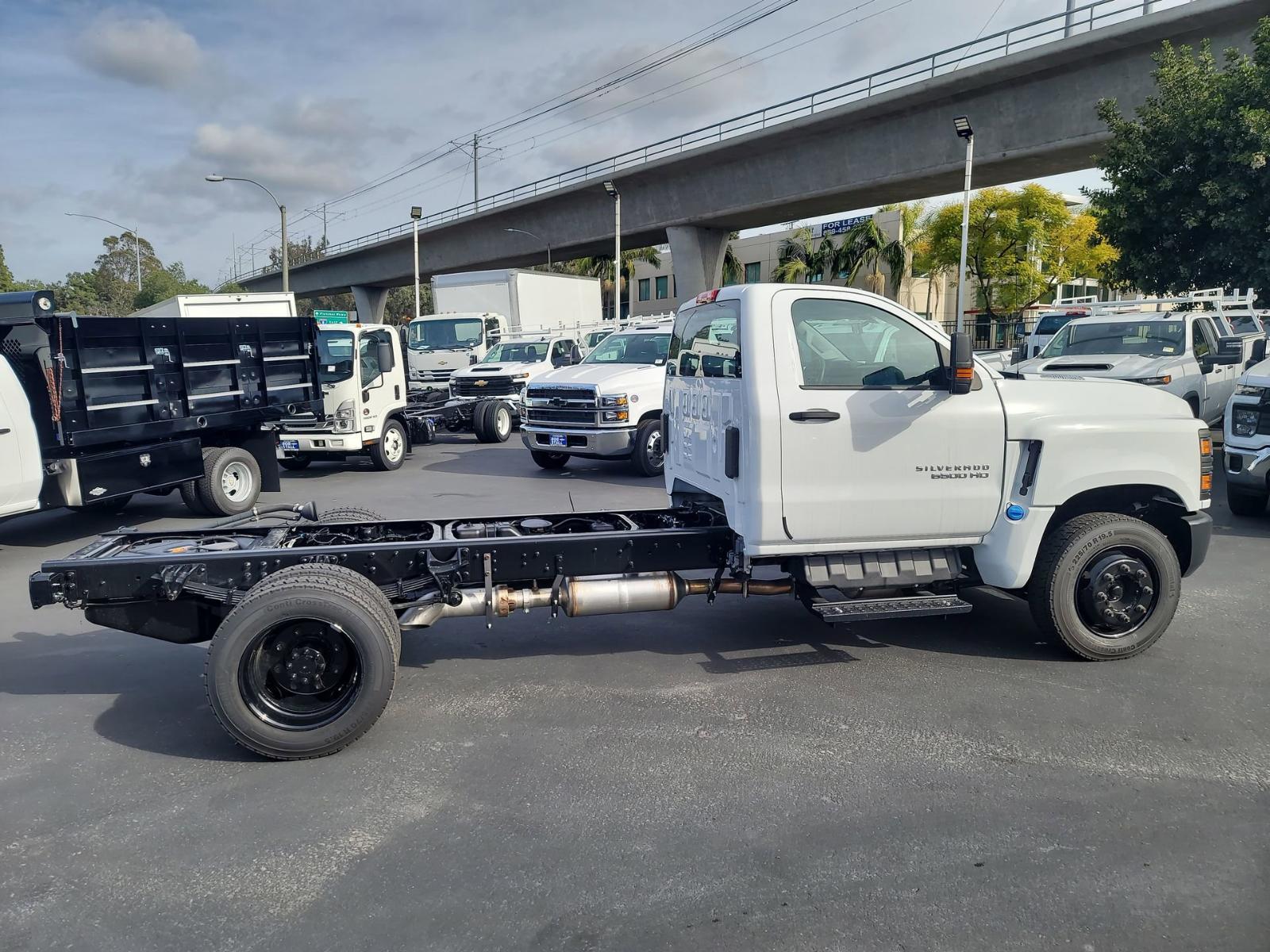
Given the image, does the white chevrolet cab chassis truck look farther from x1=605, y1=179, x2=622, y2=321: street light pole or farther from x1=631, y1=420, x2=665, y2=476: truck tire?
x1=605, y1=179, x2=622, y2=321: street light pole

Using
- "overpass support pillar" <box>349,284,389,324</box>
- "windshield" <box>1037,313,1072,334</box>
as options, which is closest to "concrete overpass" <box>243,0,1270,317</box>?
"windshield" <box>1037,313,1072,334</box>

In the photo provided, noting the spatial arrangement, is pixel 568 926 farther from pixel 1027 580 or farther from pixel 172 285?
pixel 172 285

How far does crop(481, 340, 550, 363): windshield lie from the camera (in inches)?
831

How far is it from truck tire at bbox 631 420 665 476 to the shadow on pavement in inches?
287

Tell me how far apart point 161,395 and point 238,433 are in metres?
1.50

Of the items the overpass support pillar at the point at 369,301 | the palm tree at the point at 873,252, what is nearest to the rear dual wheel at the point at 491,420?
the palm tree at the point at 873,252

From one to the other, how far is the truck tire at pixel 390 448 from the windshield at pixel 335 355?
1.11m

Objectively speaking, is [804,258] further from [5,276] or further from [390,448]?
[5,276]

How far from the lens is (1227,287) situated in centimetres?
1847

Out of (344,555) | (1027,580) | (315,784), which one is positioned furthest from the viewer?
(1027,580)

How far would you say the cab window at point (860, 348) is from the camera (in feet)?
16.7

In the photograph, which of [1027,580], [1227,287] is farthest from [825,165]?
[1027,580]

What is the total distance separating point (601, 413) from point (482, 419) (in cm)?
579

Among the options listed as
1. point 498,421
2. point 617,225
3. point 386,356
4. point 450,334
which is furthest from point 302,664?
point 617,225
